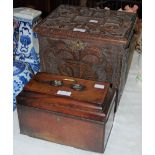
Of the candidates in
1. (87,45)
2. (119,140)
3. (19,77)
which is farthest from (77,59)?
(119,140)

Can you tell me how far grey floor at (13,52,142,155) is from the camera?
3.04ft

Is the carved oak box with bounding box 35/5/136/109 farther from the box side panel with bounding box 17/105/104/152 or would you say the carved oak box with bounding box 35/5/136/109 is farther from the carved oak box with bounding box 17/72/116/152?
the box side panel with bounding box 17/105/104/152

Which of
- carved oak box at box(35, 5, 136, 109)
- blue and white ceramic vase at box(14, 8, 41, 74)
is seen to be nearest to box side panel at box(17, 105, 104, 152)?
carved oak box at box(35, 5, 136, 109)

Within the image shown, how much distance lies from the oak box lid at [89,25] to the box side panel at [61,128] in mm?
299

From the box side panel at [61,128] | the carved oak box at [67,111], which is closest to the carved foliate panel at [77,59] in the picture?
the carved oak box at [67,111]

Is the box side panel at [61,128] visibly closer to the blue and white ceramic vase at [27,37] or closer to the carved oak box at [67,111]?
the carved oak box at [67,111]

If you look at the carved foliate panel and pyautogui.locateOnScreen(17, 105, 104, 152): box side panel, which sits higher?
the carved foliate panel

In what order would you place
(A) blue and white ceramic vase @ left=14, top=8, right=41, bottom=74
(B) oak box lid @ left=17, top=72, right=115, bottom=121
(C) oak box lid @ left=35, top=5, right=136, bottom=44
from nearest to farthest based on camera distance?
(B) oak box lid @ left=17, top=72, right=115, bottom=121 → (C) oak box lid @ left=35, top=5, right=136, bottom=44 → (A) blue and white ceramic vase @ left=14, top=8, right=41, bottom=74

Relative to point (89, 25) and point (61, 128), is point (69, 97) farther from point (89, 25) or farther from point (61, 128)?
point (89, 25)

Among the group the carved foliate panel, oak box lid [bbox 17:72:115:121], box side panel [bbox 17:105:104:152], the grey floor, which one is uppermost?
the carved foliate panel

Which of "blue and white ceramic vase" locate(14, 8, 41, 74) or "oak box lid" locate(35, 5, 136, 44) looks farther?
"blue and white ceramic vase" locate(14, 8, 41, 74)

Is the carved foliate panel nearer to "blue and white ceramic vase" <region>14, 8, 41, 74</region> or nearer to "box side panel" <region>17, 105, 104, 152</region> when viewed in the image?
"blue and white ceramic vase" <region>14, 8, 41, 74</region>

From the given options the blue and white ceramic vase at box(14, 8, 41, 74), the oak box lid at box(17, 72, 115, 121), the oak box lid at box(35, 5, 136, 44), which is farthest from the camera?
the blue and white ceramic vase at box(14, 8, 41, 74)

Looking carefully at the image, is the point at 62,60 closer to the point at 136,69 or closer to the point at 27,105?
the point at 27,105
